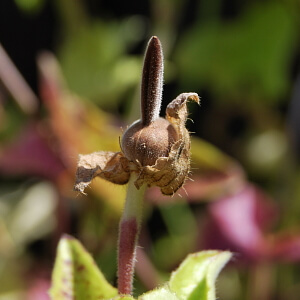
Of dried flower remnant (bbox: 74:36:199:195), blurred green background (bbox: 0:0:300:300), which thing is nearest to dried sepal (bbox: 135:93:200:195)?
dried flower remnant (bbox: 74:36:199:195)

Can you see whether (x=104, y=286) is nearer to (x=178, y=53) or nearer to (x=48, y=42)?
(x=178, y=53)

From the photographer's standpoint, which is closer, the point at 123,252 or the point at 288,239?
the point at 123,252

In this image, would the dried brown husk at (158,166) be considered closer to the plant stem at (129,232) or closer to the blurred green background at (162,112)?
the plant stem at (129,232)

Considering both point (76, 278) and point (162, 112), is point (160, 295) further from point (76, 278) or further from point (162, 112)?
point (162, 112)

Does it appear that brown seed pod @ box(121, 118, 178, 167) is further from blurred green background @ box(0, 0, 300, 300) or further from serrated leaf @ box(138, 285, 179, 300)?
blurred green background @ box(0, 0, 300, 300)

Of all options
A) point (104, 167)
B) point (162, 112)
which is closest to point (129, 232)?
point (104, 167)

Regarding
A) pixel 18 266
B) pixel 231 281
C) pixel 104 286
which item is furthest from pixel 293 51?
pixel 104 286
